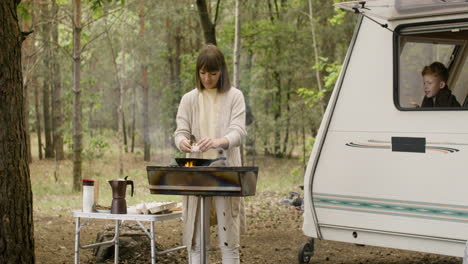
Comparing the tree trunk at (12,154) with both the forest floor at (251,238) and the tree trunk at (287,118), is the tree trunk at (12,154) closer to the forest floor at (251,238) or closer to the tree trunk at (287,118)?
the forest floor at (251,238)

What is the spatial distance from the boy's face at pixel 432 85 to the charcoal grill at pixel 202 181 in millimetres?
1781

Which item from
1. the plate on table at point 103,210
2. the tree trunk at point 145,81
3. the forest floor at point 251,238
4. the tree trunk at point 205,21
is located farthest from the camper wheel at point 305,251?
the tree trunk at point 145,81

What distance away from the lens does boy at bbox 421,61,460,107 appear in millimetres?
5113

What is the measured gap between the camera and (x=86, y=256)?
684 centimetres

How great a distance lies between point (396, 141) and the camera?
16.9ft

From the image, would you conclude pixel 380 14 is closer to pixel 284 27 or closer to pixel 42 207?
pixel 42 207

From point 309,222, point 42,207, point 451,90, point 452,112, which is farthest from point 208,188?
point 42,207

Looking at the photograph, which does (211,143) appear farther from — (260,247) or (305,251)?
(260,247)

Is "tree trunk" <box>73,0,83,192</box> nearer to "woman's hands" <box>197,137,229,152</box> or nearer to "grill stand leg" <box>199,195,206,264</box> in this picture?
"woman's hands" <box>197,137,229,152</box>

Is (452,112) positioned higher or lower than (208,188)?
higher

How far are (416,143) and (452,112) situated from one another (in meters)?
0.36

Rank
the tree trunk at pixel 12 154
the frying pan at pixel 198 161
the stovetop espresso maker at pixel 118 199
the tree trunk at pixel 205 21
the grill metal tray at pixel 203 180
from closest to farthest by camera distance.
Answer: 1. the grill metal tray at pixel 203 180
2. the frying pan at pixel 198 161
3. the tree trunk at pixel 12 154
4. the stovetop espresso maker at pixel 118 199
5. the tree trunk at pixel 205 21

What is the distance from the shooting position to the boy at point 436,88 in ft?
16.8

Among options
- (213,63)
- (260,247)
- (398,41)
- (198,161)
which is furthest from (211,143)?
(260,247)
